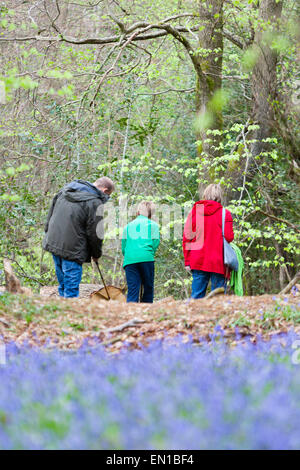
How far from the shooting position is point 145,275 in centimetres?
859

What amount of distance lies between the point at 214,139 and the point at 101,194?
462 centimetres

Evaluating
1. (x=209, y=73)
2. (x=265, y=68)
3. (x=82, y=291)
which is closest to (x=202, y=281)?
(x=265, y=68)

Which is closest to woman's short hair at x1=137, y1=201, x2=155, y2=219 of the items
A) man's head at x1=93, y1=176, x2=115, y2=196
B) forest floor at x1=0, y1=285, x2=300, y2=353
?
man's head at x1=93, y1=176, x2=115, y2=196

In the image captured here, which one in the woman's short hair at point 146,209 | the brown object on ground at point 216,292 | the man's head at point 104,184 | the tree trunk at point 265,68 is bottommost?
the brown object on ground at point 216,292

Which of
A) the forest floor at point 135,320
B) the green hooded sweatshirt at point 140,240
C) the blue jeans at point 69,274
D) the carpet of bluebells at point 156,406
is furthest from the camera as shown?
the green hooded sweatshirt at point 140,240

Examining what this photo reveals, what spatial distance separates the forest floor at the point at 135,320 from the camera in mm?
5500

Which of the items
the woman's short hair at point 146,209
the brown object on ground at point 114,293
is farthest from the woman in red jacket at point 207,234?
the brown object on ground at point 114,293

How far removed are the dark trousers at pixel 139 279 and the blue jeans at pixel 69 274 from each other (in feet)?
2.60

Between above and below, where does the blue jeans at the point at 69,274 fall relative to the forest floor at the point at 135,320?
above

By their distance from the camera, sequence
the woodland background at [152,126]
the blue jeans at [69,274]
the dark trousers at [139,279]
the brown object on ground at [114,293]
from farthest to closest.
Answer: the woodland background at [152,126] → the brown object on ground at [114,293] → the dark trousers at [139,279] → the blue jeans at [69,274]

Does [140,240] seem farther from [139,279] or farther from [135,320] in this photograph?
[135,320]

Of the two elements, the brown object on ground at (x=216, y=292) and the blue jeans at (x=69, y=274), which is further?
the blue jeans at (x=69, y=274)

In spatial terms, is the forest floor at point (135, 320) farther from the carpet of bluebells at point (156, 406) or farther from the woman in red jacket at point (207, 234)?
the carpet of bluebells at point (156, 406)
